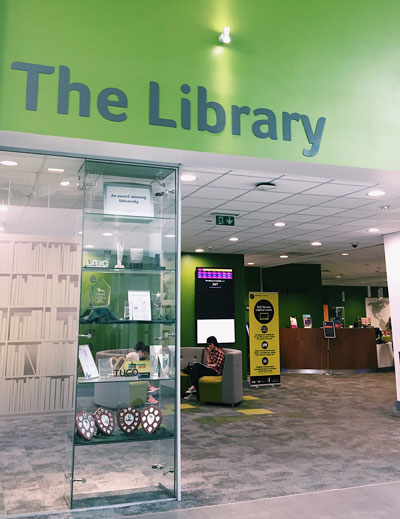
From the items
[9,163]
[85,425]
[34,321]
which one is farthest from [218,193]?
[34,321]

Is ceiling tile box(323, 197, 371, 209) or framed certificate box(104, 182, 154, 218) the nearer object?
framed certificate box(104, 182, 154, 218)

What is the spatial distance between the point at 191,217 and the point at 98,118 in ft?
12.7

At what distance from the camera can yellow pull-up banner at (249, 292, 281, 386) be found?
11125 millimetres

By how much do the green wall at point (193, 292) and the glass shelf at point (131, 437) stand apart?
6765 mm

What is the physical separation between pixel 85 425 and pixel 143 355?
76cm

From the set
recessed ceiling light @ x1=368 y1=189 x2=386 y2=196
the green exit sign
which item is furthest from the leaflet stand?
recessed ceiling light @ x1=368 y1=189 x2=386 y2=196

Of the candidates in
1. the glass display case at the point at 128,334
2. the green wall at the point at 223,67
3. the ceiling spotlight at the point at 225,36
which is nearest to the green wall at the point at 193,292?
the glass display case at the point at 128,334

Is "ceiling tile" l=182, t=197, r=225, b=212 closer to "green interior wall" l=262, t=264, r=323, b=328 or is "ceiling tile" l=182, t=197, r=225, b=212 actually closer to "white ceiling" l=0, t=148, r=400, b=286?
"white ceiling" l=0, t=148, r=400, b=286

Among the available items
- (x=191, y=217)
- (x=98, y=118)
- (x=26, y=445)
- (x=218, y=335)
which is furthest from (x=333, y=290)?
(x=98, y=118)

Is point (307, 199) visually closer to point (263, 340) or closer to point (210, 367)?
point (210, 367)

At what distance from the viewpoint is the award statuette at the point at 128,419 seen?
13.8 ft

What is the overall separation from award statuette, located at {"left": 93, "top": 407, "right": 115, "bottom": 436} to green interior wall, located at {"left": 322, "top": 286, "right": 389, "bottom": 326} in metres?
21.3

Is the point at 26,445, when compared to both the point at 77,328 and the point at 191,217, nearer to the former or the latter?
the point at 77,328

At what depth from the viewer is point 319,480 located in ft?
14.9
